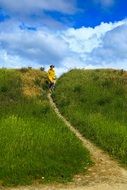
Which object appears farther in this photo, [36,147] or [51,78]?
[51,78]

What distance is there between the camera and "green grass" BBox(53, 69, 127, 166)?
1058 inches

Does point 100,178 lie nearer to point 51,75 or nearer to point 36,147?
point 36,147

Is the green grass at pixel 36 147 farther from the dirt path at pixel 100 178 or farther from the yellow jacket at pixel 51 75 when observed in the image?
the yellow jacket at pixel 51 75

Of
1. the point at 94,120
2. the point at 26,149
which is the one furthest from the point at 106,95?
the point at 26,149

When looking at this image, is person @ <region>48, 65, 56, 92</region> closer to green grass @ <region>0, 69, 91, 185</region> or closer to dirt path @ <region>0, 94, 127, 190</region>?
green grass @ <region>0, 69, 91, 185</region>

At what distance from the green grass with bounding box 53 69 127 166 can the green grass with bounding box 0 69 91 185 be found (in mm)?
1356

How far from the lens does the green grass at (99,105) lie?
88.2 feet

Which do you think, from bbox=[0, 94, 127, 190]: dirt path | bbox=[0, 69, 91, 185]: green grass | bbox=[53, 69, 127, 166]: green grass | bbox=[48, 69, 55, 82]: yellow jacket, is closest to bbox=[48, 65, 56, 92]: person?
bbox=[48, 69, 55, 82]: yellow jacket

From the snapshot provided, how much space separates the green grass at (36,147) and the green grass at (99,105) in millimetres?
1356

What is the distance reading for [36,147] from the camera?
80.1 ft

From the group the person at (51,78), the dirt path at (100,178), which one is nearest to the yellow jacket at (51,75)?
the person at (51,78)

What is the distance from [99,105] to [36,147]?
1306 cm

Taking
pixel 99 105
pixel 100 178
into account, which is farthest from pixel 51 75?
pixel 100 178

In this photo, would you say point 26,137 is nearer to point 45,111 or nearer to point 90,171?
point 90,171
